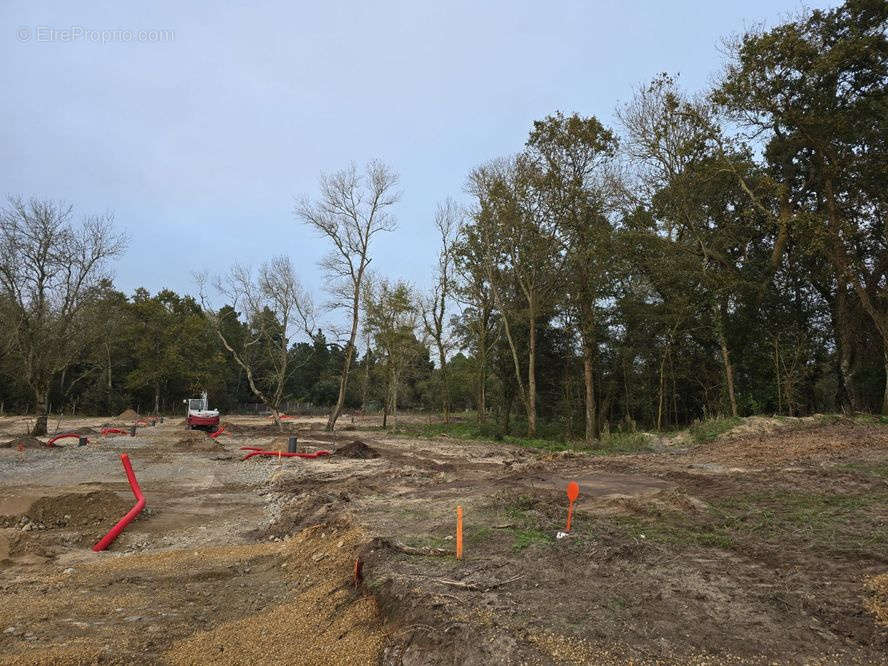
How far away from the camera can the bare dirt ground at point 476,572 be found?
381 centimetres

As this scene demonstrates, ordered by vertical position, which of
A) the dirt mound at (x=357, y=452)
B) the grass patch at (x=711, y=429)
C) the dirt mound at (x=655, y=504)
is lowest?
the dirt mound at (x=357, y=452)

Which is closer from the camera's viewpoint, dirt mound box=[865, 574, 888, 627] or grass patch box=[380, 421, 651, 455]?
dirt mound box=[865, 574, 888, 627]

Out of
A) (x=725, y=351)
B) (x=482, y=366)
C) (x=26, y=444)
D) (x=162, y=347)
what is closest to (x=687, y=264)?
(x=725, y=351)

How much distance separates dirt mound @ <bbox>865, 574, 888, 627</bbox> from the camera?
12.3ft

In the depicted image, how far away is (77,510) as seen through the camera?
8.92 meters

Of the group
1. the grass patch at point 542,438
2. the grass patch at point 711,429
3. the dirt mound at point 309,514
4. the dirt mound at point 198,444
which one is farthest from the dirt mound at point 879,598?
the dirt mound at point 198,444

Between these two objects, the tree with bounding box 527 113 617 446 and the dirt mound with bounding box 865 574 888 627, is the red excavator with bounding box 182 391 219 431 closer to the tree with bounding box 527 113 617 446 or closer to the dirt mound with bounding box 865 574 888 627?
the tree with bounding box 527 113 617 446

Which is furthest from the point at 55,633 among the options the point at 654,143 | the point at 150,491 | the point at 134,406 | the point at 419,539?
the point at 134,406

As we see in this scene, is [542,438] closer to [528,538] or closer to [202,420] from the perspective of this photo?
[202,420]

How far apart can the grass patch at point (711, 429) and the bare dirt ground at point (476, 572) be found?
18.0 feet

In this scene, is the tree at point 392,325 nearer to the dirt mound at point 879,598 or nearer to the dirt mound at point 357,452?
the dirt mound at point 357,452

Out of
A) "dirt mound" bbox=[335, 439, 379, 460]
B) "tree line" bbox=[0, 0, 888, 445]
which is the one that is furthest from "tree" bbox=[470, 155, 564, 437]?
"dirt mound" bbox=[335, 439, 379, 460]

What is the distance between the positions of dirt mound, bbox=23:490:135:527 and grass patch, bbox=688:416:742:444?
52.5 feet

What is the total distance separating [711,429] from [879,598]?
14667mm
